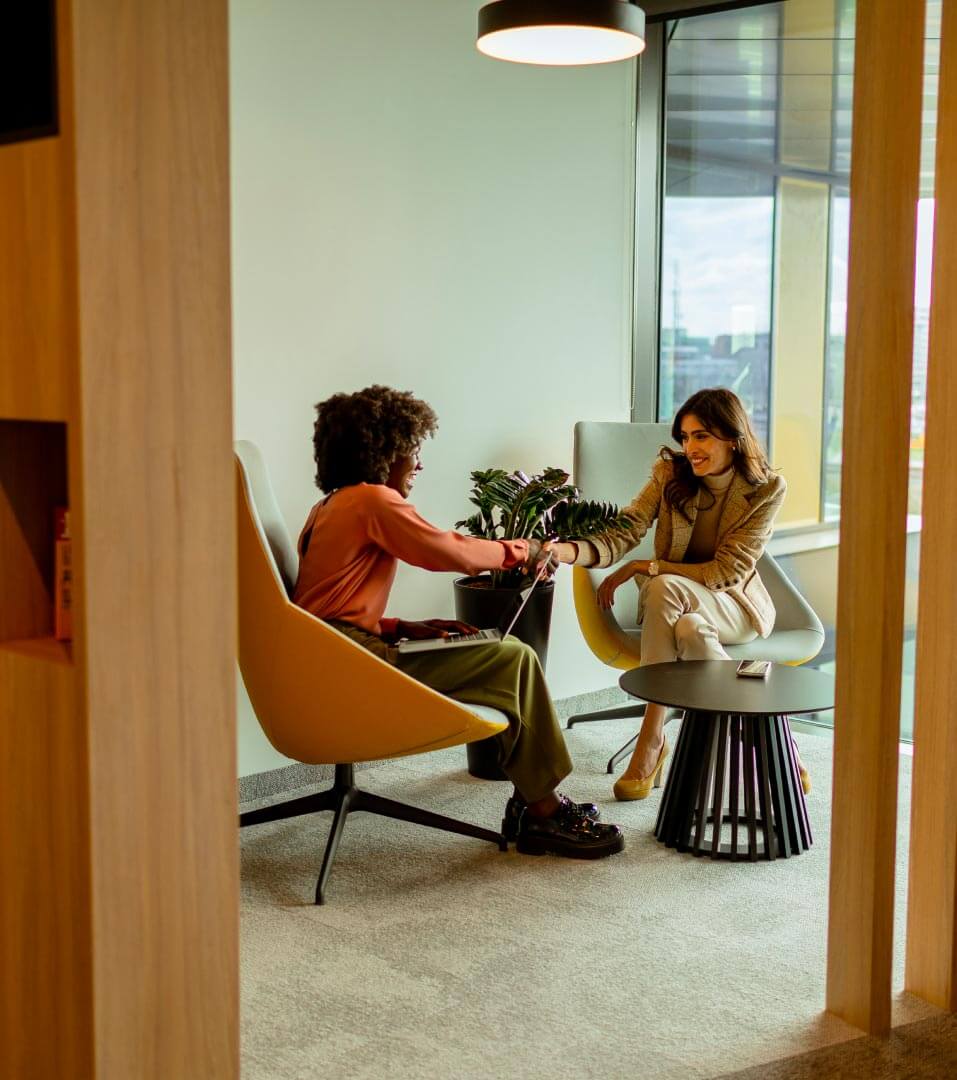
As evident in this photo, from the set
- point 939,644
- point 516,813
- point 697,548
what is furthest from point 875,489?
point 697,548

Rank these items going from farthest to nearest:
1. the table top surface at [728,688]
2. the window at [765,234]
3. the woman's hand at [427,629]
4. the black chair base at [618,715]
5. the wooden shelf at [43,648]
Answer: the window at [765,234] → the black chair base at [618,715] → the woman's hand at [427,629] → the table top surface at [728,688] → the wooden shelf at [43,648]

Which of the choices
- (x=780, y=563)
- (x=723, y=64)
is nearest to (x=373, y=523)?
(x=780, y=563)

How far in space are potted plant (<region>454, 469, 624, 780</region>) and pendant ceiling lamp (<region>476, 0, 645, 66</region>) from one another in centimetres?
121

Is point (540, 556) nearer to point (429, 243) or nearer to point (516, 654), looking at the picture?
point (516, 654)

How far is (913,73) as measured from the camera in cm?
238

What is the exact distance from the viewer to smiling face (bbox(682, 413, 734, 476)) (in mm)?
4074

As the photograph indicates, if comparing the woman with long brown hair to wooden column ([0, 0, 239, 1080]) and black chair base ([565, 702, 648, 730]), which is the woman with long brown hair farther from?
wooden column ([0, 0, 239, 1080])

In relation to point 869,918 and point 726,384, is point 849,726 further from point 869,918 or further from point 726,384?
point 726,384

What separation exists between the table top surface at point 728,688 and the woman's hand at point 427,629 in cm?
44

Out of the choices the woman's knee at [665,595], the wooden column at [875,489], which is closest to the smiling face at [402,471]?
the woman's knee at [665,595]

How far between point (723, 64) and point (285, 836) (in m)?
3.10

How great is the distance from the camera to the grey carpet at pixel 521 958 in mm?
2484

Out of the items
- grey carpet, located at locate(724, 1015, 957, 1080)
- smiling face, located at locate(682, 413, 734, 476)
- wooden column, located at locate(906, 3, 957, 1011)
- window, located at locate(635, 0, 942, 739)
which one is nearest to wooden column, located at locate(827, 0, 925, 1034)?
grey carpet, located at locate(724, 1015, 957, 1080)

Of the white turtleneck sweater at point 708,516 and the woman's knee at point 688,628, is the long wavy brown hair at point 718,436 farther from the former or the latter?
the woman's knee at point 688,628
